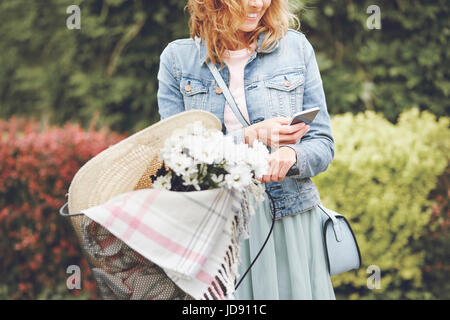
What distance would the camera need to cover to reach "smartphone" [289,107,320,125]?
1.37 m

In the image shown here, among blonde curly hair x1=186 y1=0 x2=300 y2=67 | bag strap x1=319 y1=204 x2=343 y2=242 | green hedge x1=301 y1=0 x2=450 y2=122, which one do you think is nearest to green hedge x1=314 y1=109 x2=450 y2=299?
green hedge x1=301 y1=0 x2=450 y2=122

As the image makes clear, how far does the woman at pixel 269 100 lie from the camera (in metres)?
1.56

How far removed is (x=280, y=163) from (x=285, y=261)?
0.37 meters

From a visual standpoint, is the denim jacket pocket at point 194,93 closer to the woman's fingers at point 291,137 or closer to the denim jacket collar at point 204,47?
the denim jacket collar at point 204,47

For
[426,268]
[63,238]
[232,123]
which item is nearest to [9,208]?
[63,238]

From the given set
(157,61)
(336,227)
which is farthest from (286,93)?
(157,61)

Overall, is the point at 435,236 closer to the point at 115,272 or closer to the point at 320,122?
the point at 320,122

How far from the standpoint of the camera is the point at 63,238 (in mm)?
3469

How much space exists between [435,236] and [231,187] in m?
2.65

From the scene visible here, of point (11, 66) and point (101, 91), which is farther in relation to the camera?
point (11, 66)

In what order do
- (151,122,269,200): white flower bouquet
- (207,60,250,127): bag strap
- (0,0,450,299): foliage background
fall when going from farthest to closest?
(0,0,450,299): foliage background → (207,60,250,127): bag strap → (151,122,269,200): white flower bouquet

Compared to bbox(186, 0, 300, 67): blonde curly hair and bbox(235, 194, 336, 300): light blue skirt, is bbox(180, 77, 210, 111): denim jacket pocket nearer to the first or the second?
bbox(186, 0, 300, 67): blonde curly hair

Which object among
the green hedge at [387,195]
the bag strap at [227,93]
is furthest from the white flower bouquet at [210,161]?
the green hedge at [387,195]

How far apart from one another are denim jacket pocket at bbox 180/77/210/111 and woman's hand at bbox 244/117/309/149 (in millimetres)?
258
